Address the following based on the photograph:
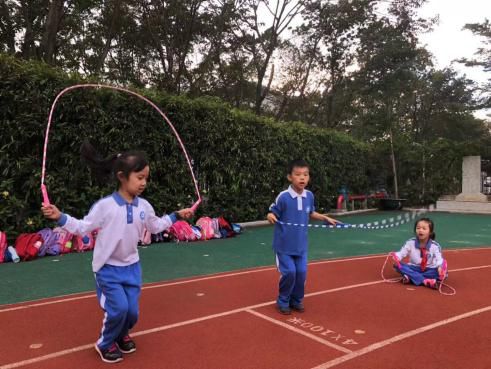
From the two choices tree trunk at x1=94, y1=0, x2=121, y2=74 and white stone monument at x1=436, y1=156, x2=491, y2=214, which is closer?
tree trunk at x1=94, y1=0, x2=121, y2=74

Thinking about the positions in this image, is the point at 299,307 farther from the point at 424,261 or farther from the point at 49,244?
the point at 49,244

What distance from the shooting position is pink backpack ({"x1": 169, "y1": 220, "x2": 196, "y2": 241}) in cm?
962

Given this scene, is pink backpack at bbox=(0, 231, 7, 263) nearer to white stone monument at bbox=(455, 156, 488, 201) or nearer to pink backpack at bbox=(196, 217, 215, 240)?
pink backpack at bbox=(196, 217, 215, 240)

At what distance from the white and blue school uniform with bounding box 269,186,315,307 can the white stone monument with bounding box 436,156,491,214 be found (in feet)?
55.1

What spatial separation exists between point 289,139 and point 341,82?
39.2ft

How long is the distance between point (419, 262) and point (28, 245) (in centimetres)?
652

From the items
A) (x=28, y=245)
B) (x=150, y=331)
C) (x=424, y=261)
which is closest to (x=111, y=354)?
(x=150, y=331)

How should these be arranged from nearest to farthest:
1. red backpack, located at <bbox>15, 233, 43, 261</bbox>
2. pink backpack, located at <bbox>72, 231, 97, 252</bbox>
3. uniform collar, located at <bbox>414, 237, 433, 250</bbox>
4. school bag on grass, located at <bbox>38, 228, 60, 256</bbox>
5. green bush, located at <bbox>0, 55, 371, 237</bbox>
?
uniform collar, located at <bbox>414, 237, 433, 250</bbox>, red backpack, located at <bbox>15, 233, 43, 261</bbox>, school bag on grass, located at <bbox>38, 228, 60, 256</bbox>, green bush, located at <bbox>0, 55, 371, 237</bbox>, pink backpack, located at <bbox>72, 231, 97, 252</bbox>

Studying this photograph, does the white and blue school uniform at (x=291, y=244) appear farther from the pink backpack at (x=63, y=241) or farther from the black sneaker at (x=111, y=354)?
the pink backpack at (x=63, y=241)

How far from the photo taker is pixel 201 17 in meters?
18.2

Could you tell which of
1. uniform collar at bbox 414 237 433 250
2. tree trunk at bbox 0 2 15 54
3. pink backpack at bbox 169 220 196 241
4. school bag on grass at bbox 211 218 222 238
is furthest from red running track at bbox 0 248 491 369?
tree trunk at bbox 0 2 15 54

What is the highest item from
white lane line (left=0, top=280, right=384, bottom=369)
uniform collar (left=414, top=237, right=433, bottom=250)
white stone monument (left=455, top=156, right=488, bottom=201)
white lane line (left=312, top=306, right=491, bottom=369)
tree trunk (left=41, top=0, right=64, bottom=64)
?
tree trunk (left=41, top=0, right=64, bottom=64)

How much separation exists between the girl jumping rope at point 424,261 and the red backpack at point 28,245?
6.10m

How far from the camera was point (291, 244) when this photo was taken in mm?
4637
